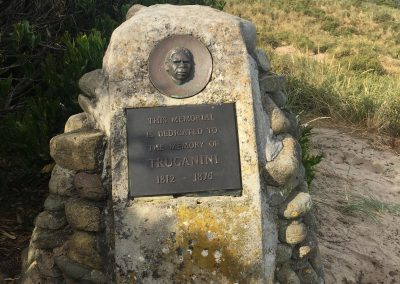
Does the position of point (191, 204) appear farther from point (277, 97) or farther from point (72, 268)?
point (277, 97)

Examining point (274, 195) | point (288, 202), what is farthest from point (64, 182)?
point (288, 202)

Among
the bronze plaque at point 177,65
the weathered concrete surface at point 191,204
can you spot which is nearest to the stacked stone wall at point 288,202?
the weathered concrete surface at point 191,204

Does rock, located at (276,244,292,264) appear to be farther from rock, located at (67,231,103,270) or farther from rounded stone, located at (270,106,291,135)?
rock, located at (67,231,103,270)

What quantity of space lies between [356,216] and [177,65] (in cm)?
256

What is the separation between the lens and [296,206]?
276cm

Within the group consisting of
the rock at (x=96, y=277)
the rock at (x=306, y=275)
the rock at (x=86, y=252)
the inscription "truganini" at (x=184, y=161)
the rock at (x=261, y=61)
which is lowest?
the rock at (x=306, y=275)

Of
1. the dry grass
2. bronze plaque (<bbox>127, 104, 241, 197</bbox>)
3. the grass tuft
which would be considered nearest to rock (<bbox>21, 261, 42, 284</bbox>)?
bronze plaque (<bbox>127, 104, 241, 197</bbox>)

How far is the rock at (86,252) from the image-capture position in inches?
103

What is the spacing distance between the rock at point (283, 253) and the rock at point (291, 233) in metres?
0.04

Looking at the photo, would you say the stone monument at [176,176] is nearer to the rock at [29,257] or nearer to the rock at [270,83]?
the rock at [29,257]

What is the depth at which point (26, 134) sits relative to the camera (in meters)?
3.46

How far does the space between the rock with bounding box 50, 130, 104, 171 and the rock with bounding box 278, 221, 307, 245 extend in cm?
120

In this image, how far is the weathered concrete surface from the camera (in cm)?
251

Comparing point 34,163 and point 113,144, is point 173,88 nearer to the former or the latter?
point 113,144
